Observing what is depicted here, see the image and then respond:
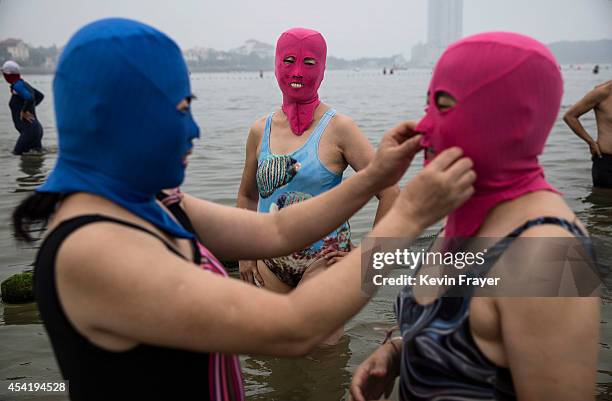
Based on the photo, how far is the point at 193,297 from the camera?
1.62 metres

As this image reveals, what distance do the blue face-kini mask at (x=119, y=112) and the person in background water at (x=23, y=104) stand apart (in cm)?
A: 1438

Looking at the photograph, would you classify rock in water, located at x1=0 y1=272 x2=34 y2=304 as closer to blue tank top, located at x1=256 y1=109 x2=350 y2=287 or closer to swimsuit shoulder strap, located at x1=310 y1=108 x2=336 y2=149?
blue tank top, located at x1=256 y1=109 x2=350 y2=287

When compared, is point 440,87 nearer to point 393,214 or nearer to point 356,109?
point 393,214

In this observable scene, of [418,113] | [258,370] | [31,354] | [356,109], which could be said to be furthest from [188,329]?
[356,109]

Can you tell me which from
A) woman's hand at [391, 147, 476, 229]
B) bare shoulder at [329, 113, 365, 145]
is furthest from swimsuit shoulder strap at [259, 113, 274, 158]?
woman's hand at [391, 147, 476, 229]

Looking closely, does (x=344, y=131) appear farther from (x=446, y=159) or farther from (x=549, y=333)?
(x=549, y=333)

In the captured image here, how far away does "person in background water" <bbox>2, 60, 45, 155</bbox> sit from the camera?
47.5 feet

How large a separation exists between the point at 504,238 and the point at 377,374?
0.80 metres

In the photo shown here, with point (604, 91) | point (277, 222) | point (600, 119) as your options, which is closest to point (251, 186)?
point (277, 222)

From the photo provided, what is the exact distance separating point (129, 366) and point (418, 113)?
86.2ft

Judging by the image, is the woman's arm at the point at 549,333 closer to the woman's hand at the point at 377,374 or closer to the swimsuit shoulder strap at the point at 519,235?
the swimsuit shoulder strap at the point at 519,235

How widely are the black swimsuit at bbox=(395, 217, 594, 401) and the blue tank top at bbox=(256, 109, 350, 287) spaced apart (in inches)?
81.0

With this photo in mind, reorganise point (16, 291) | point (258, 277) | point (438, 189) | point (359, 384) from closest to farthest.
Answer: point (438, 189), point (359, 384), point (258, 277), point (16, 291)

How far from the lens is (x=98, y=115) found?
1679 millimetres
